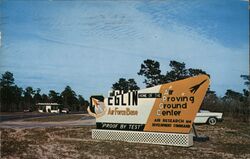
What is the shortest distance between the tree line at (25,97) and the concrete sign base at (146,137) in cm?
83

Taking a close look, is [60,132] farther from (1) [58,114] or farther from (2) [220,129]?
(2) [220,129]

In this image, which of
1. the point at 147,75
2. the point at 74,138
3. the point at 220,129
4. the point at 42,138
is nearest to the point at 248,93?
the point at 220,129

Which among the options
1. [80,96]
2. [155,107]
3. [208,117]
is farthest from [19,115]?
[208,117]

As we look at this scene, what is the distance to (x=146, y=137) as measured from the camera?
21.0 feet

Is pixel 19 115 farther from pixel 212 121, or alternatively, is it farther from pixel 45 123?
pixel 212 121

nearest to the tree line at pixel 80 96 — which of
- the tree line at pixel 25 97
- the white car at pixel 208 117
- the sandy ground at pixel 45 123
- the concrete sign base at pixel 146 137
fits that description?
the tree line at pixel 25 97

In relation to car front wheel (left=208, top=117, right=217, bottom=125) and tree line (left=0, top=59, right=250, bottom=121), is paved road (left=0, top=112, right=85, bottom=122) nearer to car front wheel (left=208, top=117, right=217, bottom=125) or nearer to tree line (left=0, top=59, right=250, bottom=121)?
tree line (left=0, top=59, right=250, bottom=121)


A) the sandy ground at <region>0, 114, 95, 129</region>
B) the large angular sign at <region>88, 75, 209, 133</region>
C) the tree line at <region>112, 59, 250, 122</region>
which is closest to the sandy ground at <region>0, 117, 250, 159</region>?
the sandy ground at <region>0, 114, 95, 129</region>

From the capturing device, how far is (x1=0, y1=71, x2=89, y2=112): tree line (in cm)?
575

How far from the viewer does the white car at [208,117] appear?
28.9 ft

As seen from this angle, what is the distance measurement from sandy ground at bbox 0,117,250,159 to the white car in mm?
1885

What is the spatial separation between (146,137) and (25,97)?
213 cm

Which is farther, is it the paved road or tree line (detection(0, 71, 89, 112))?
the paved road

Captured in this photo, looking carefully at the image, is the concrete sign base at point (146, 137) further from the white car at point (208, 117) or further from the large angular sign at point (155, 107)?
the white car at point (208, 117)
